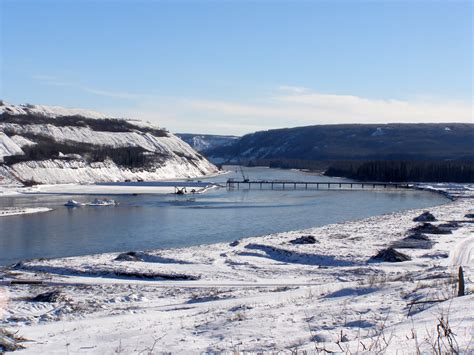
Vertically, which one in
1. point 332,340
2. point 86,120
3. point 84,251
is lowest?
point 84,251

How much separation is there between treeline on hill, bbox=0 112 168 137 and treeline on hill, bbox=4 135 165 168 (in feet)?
55.3

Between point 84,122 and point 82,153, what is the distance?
47684 millimetres

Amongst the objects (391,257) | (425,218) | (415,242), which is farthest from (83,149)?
(391,257)

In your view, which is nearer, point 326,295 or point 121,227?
point 326,295

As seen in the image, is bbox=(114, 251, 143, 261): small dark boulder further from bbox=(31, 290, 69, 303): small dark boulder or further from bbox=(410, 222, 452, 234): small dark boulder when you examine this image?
bbox=(410, 222, 452, 234): small dark boulder

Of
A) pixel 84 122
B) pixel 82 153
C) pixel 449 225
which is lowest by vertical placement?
pixel 449 225

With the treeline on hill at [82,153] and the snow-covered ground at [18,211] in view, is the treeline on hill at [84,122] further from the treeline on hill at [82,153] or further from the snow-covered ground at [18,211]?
the snow-covered ground at [18,211]

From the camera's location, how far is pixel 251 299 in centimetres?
1522

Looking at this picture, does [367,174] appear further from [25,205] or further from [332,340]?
[332,340]

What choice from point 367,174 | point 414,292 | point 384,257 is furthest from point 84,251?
point 367,174

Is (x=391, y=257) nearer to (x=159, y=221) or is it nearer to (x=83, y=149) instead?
(x=159, y=221)

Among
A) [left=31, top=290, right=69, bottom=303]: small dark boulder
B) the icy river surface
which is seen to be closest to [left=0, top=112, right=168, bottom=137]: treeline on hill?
the icy river surface

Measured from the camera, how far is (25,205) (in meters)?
58.2

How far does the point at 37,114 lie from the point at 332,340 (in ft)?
523
